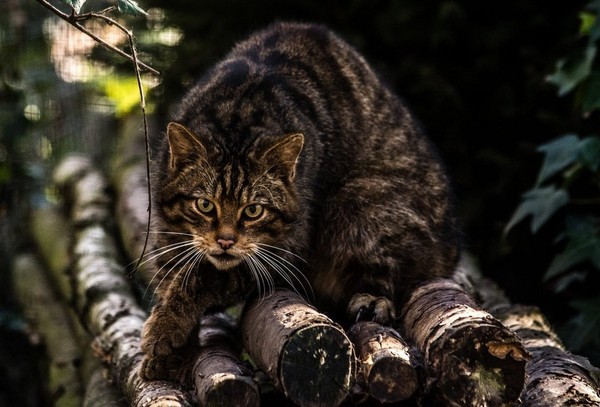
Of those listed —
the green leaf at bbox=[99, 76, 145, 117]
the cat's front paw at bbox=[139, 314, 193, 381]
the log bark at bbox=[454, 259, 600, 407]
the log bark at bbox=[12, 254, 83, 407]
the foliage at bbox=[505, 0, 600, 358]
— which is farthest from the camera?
the green leaf at bbox=[99, 76, 145, 117]

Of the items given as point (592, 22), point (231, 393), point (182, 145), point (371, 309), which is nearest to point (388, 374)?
point (231, 393)

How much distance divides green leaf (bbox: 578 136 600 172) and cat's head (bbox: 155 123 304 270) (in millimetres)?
1630

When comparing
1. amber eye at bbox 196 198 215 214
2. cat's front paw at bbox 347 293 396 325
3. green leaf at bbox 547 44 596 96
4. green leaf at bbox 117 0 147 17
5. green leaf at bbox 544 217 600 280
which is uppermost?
green leaf at bbox 117 0 147 17

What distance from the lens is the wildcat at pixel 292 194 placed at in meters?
3.71

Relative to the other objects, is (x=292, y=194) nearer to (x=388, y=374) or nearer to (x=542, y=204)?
(x=388, y=374)

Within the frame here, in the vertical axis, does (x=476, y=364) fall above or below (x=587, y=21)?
below

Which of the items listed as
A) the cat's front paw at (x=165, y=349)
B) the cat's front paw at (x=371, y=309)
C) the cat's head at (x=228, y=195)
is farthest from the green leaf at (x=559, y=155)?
the cat's front paw at (x=165, y=349)

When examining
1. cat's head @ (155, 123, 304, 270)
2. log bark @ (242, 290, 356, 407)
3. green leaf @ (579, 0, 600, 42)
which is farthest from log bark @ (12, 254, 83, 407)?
green leaf @ (579, 0, 600, 42)

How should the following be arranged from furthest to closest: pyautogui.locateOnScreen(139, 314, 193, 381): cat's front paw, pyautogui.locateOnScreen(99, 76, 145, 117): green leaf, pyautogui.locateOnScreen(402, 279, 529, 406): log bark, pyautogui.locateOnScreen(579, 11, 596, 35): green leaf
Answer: pyautogui.locateOnScreen(99, 76, 145, 117): green leaf
pyautogui.locateOnScreen(579, 11, 596, 35): green leaf
pyautogui.locateOnScreen(139, 314, 193, 381): cat's front paw
pyautogui.locateOnScreen(402, 279, 529, 406): log bark

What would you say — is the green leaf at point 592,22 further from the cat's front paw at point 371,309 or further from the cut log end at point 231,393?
the cut log end at point 231,393

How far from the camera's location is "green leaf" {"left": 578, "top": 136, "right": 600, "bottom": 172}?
4578 mm

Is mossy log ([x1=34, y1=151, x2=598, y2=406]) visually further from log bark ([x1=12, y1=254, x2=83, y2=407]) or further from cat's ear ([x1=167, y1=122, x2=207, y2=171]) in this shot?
log bark ([x1=12, y1=254, x2=83, y2=407])

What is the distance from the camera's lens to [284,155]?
149 inches

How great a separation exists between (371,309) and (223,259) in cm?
64
